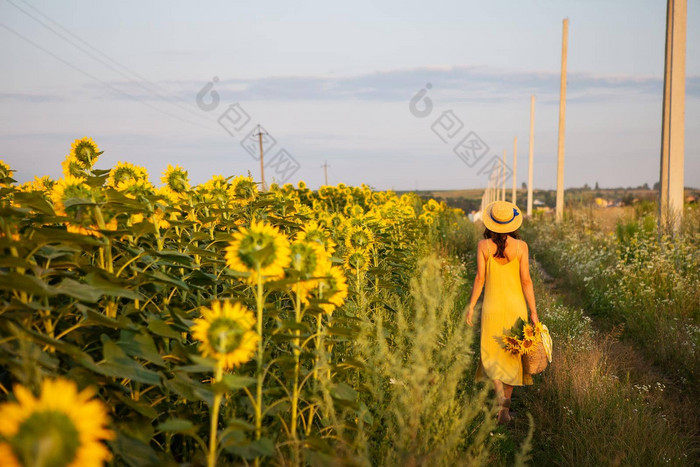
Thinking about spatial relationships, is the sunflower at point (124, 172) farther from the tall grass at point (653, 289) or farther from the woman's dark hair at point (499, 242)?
the tall grass at point (653, 289)

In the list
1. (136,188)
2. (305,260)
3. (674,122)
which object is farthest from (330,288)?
(674,122)

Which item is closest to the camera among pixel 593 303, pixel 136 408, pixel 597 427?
pixel 136 408

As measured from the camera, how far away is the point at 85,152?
318cm

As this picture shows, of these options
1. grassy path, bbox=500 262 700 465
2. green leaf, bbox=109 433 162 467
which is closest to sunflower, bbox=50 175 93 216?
green leaf, bbox=109 433 162 467

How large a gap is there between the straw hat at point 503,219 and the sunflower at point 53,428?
393 centimetres

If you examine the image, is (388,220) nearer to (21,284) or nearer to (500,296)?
(500,296)

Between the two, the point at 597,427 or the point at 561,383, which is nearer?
the point at 597,427

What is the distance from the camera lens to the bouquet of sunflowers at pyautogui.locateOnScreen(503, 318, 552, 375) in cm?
444

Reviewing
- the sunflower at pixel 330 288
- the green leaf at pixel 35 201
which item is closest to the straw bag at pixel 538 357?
the sunflower at pixel 330 288

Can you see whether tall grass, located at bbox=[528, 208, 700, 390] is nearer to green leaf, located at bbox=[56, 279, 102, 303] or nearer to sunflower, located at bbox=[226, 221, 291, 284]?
sunflower, located at bbox=[226, 221, 291, 284]

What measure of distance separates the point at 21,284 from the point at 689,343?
19.4ft

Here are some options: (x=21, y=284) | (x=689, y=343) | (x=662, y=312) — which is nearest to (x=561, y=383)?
(x=689, y=343)

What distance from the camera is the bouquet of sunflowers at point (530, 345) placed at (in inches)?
175

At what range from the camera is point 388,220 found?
6.96 metres
